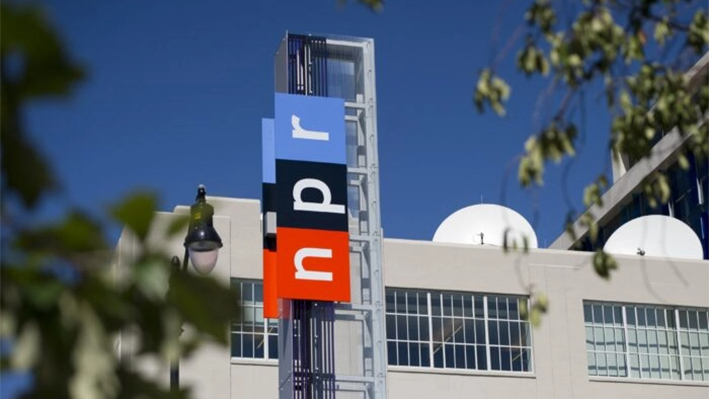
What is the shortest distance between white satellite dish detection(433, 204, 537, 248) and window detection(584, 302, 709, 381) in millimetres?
3869

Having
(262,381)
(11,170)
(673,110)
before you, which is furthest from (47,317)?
(262,381)

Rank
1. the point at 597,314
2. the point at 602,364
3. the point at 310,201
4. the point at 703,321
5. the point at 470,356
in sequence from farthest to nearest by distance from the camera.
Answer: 1. the point at 703,321
2. the point at 597,314
3. the point at 602,364
4. the point at 470,356
5. the point at 310,201

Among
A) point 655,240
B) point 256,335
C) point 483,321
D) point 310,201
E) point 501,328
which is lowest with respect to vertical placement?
point 256,335

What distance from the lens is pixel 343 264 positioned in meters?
33.8

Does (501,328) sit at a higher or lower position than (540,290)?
lower

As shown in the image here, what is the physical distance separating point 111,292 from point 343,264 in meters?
30.4

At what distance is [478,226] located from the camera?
46.8 meters

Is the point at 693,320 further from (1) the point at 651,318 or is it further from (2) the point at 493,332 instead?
(2) the point at 493,332

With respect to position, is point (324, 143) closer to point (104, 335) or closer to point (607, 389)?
point (607, 389)

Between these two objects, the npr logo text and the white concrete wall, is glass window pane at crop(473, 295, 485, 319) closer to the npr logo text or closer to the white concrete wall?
the white concrete wall

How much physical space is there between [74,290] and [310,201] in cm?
3048

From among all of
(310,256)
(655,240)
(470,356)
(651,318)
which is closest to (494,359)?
(470,356)

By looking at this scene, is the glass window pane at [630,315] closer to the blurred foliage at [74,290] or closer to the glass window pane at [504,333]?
the glass window pane at [504,333]

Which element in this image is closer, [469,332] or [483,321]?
[469,332]
